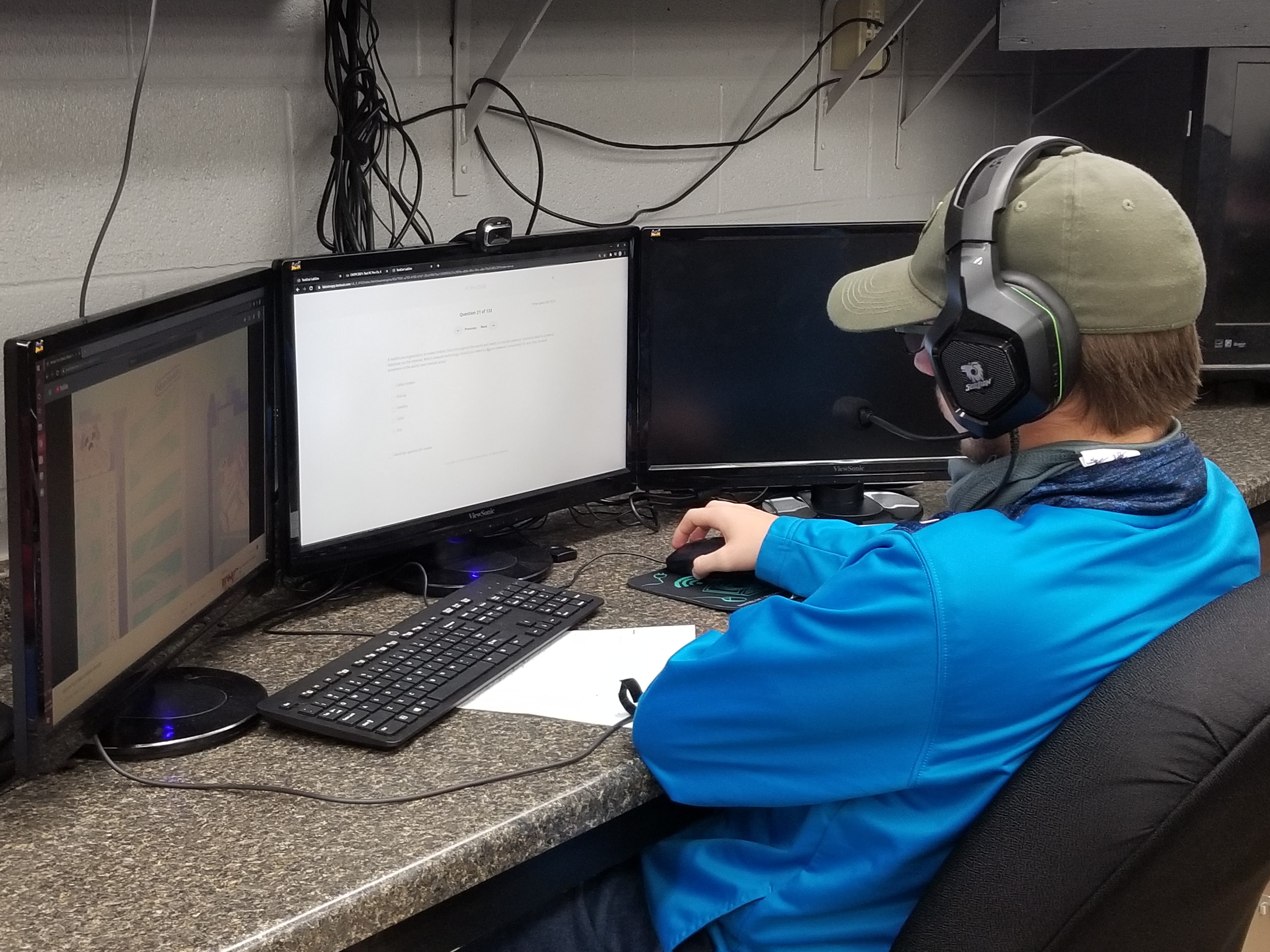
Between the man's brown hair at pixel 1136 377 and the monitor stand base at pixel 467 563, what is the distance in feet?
2.30

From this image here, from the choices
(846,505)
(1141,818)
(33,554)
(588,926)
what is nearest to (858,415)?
(846,505)

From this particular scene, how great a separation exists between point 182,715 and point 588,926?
415 millimetres

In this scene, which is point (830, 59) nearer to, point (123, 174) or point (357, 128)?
point (357, 128)

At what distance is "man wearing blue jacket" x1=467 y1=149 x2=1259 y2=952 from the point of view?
3.07 ft

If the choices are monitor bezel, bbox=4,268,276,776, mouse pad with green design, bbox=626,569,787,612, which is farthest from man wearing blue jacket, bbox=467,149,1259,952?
monitor bezel, bbox=4,268,276,776

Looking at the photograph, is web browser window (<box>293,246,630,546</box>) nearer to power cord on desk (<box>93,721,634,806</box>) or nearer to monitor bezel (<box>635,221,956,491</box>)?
monitor bezel (<box>635,221,956,491</box>)

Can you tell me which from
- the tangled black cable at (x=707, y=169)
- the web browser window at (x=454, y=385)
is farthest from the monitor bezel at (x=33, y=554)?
the tangled black cable at (x=707, y=169)

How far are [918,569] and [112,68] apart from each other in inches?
39.5

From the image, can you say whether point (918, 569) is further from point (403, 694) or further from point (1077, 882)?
point (403, 694)

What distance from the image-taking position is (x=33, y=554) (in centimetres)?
92

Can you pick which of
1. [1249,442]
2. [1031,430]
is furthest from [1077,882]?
[1249,442]

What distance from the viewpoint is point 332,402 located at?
137 centimetres

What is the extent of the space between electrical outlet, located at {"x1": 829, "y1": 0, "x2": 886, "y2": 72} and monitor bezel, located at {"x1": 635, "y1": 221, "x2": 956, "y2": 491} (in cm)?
55

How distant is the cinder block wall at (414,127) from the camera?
4.41 ft
